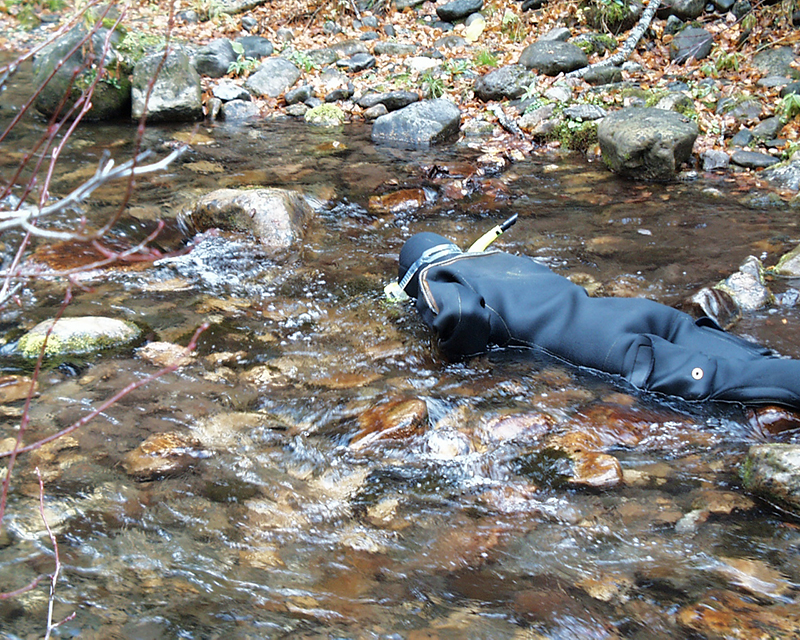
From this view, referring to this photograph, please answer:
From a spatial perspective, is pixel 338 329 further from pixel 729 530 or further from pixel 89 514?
pixel 729 530

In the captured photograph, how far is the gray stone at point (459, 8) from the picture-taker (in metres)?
10.8

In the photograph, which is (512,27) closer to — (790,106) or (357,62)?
(357,62)

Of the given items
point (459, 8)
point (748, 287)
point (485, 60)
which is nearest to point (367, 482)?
point (748, 287)

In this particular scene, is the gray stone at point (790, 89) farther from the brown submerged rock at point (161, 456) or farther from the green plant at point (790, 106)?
the brown submerged rock at point (161, 456)

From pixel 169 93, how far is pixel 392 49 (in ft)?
12.8

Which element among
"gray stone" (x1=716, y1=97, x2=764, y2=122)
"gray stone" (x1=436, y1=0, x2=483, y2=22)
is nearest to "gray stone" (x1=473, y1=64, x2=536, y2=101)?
"gray stone" (x1=716, y1=97, x2=764, y2=122)

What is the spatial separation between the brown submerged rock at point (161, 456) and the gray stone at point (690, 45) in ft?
26.3

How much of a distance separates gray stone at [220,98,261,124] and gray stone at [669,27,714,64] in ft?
17.9

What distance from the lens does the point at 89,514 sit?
2.10 m

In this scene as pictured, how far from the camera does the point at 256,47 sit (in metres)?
10.1

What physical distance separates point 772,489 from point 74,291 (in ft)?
12.1

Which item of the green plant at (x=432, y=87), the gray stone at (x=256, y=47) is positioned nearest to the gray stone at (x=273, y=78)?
the gray stone at (x=256, y=47)

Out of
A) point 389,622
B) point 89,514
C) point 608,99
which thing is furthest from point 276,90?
point 389,622

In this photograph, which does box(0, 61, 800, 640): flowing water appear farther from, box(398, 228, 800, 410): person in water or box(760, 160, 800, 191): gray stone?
box(760, 160, 800, 191): gray stone
